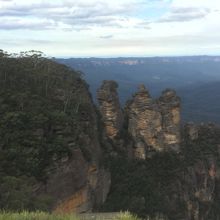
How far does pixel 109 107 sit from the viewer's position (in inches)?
2394

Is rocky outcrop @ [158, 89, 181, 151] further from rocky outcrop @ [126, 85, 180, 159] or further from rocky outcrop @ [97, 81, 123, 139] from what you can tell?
rocky outcrop @ [97, 81, 123, 139]

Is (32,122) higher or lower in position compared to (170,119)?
higher

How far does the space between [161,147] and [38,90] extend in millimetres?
23933

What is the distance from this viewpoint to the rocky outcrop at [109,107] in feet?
199

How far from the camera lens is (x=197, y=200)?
6506 centimetres

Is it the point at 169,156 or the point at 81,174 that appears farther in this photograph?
the point at 169,156

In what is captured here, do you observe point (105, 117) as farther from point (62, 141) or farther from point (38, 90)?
point (62, 141)

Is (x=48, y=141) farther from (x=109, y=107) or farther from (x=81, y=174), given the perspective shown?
(x=109, y=107)

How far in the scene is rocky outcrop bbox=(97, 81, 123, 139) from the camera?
60625 millimetres

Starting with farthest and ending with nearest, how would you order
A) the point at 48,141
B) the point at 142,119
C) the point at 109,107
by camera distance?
the point at 142,119 < the point at 109,107 < the point at 48,141

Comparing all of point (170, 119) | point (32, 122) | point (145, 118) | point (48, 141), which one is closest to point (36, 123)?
point (32, 122)

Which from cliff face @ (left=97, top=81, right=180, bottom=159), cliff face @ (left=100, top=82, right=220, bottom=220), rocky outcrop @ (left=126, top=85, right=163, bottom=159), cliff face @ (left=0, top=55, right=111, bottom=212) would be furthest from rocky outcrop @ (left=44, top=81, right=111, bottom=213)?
rocky outcrop @ (left=126, top=85, right=163, bottom=159)

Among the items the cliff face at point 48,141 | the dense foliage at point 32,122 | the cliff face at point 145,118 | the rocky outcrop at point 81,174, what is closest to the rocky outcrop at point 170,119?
the cliff face at point 145,118

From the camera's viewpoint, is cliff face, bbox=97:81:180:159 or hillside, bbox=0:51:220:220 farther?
cliff face, bbox=97:81:180:159
